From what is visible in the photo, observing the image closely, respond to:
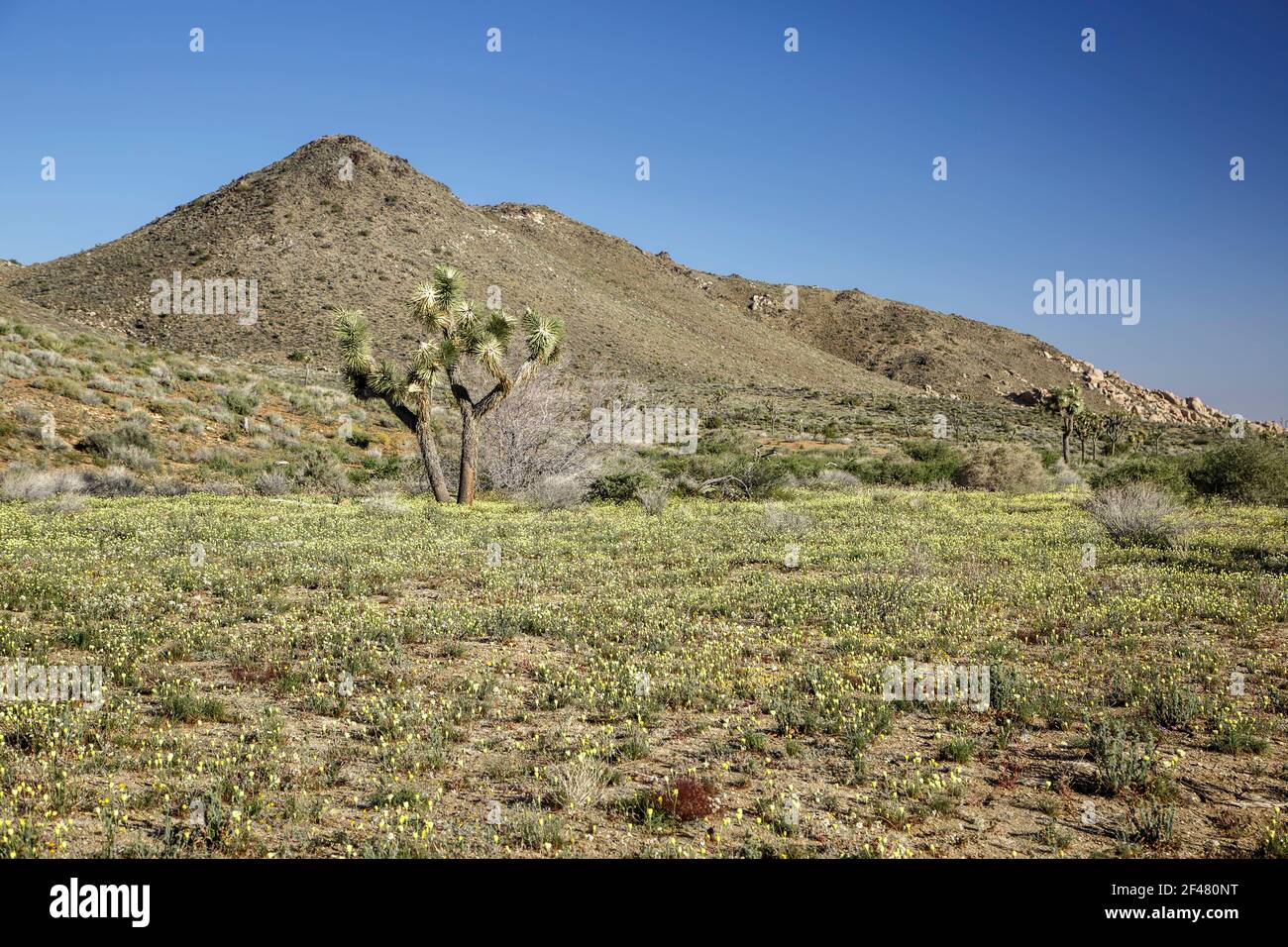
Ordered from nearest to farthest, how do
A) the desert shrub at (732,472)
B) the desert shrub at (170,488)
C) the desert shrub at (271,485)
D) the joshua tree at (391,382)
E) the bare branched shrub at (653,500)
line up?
the bare branched shrub at (653,500) < the joshua tree at (391,382) < the desert shrub at (170,488) < the desert shrub at (271,485) < the desert shrub at (732,472)

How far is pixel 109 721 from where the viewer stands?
21.7ft

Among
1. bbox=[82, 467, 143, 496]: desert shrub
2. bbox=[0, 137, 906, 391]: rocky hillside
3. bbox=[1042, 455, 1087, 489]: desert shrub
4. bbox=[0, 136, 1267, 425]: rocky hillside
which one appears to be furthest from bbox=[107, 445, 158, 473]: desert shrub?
bbox=[1042, 455, 1087, 489]: desert shrub

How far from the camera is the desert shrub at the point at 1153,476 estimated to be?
25062 mm

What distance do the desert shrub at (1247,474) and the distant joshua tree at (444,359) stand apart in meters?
21.6

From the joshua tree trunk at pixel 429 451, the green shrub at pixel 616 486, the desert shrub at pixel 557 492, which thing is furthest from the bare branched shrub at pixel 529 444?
the joshua tree trunk at pixel 429 451

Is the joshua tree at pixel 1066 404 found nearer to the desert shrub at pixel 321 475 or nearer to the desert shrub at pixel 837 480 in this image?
the desert shrub at pixel 837 480

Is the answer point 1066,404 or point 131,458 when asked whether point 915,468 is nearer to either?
point 1066,404

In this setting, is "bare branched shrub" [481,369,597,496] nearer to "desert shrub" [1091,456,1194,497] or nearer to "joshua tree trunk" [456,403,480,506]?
"joshua tree trunk" [456,403,480,506]

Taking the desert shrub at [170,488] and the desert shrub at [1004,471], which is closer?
the desert shrub at [170,488]

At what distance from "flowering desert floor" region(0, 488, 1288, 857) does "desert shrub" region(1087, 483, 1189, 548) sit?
4.51 feet

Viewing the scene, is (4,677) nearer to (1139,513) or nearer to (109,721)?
(109,721)
